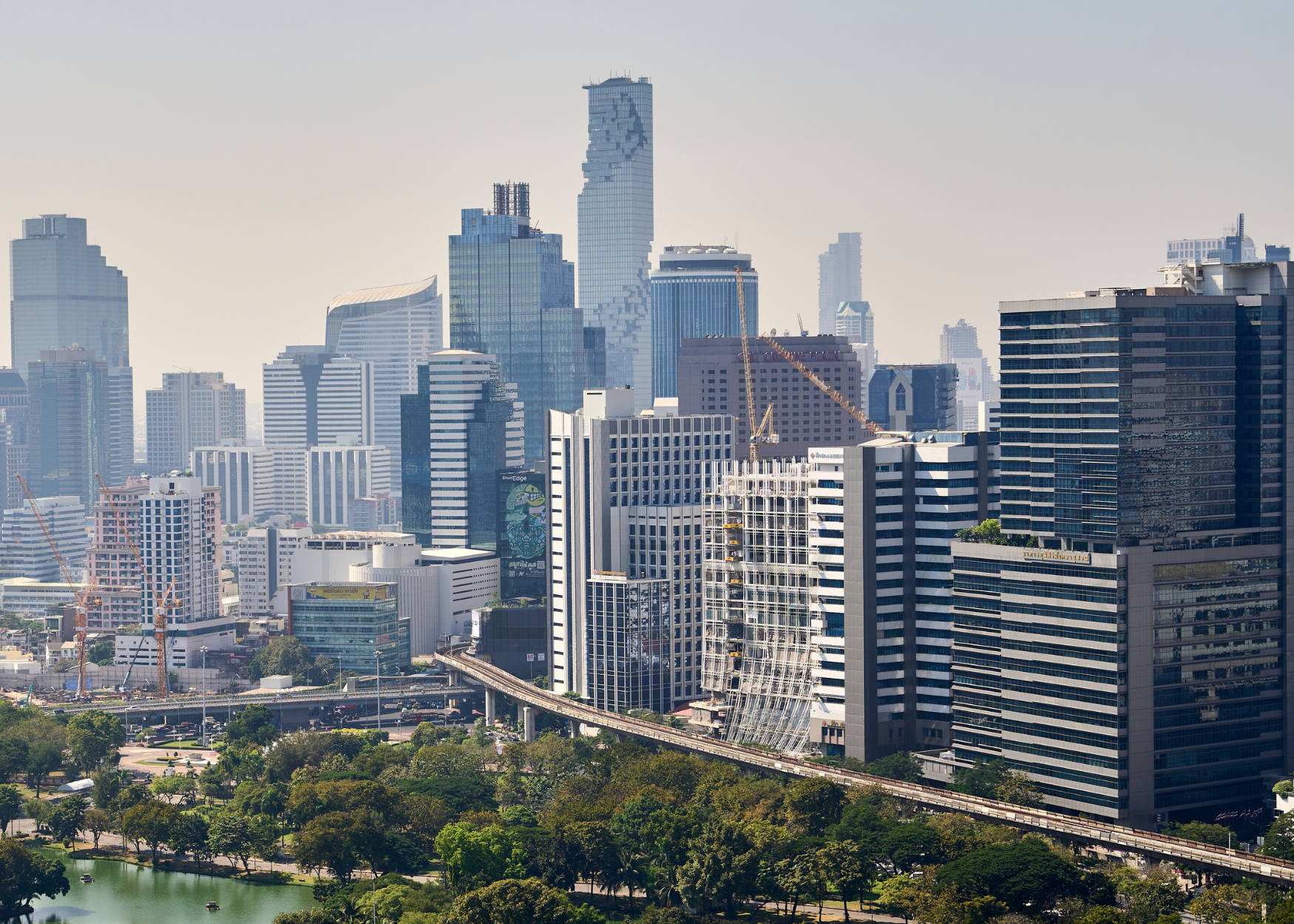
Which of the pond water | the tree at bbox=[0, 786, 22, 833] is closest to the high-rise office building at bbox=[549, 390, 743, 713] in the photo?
the pond water

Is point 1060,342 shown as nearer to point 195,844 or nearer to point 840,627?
point 840,627

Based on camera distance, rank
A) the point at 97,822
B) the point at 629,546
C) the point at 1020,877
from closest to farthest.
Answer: the point at 1020,877 < the point at 97,822 < the point at 629,546

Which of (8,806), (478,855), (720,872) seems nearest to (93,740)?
(8,806)

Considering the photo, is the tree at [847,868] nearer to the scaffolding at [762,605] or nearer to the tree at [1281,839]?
the tree at [1281,839]

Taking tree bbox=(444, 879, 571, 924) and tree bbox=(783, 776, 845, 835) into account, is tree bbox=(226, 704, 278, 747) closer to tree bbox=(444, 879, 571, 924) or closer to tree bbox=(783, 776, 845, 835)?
tree bbox=(783, 776, 845, 835)

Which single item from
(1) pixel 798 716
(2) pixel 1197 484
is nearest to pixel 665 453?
(1) pixel 798 716

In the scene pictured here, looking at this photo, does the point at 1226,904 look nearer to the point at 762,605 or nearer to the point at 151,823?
the point at 762,605
